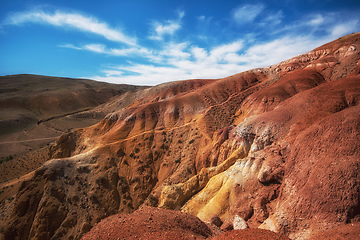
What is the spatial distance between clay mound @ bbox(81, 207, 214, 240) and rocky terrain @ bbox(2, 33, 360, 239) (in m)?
0.08

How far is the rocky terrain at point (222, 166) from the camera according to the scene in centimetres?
1191

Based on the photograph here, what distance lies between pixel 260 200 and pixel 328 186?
4.67 m

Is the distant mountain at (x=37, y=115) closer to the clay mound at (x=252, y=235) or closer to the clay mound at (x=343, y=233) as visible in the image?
the clay mound at (x=252, y=235)

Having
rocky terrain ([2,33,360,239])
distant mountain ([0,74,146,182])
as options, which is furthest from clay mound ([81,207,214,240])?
distant mountain ([0,74,146,182])

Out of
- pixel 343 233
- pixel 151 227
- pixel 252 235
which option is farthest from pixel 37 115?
pixel 343 233

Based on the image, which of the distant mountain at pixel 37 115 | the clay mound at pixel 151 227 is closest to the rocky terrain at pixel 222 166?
the clay mound at pixel 151 227

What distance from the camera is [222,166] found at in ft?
68.4

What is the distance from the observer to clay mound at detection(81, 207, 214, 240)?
10305 mm

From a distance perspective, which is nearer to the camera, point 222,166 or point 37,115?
point 222,166

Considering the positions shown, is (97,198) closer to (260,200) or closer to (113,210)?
(113,210)

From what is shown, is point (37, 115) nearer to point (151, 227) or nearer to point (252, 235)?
point (151, 227)

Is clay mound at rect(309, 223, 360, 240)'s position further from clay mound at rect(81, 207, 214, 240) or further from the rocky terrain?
A: clay mound at rect(81, 207, 214, 240)

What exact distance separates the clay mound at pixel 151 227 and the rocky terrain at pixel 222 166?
3.0 inches

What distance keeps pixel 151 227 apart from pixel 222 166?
1168 cm
